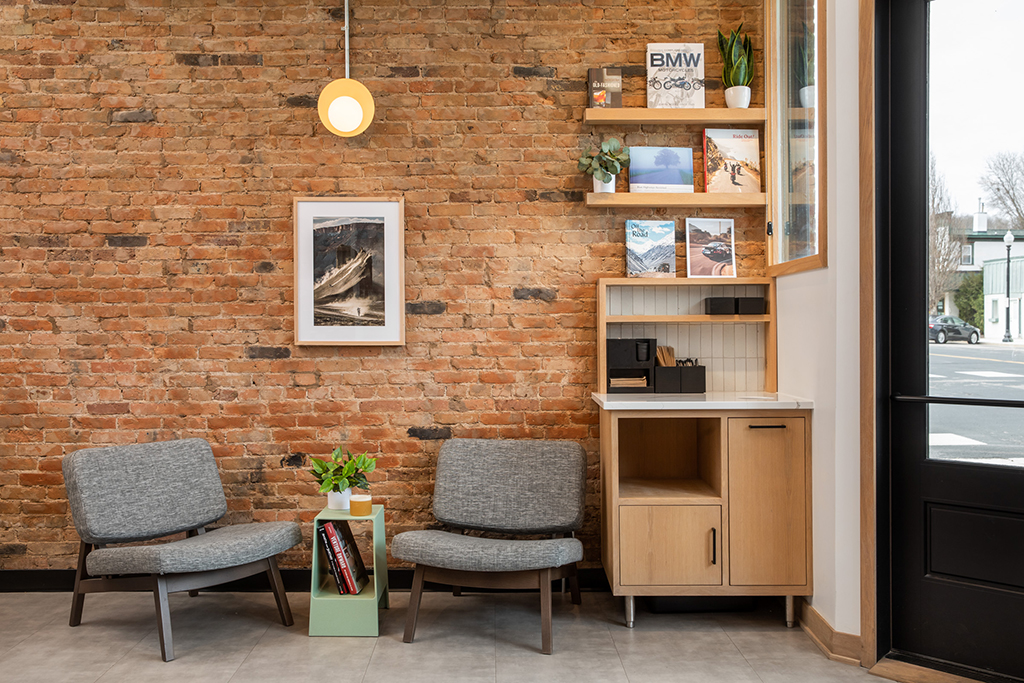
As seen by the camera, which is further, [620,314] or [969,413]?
[620,314]

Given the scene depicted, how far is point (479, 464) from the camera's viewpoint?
3670mm

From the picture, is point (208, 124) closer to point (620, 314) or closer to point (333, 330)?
point (333, 330)

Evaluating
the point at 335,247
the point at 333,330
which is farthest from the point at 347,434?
the point at 335,247

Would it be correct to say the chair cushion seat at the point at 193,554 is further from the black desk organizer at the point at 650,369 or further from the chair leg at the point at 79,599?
the black desk organizer at the point at 650,369

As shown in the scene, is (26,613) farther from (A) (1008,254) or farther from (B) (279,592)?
(A) (1008,254)

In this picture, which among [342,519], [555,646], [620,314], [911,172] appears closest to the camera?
[911,172]

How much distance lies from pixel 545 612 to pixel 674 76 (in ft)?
9.52

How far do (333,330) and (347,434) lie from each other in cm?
59

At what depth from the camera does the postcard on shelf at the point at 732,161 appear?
3895 millimetres

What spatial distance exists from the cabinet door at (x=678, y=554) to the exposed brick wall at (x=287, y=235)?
25.0 inches

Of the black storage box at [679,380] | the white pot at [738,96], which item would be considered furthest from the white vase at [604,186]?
the black storage box at [679,380]

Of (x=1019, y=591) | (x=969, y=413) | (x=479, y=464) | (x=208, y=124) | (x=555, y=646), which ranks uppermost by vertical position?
(x=208, y=124)

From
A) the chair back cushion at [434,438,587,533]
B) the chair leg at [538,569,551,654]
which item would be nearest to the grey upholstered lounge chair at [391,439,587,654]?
the chair back cushion at [434,438,587,533]

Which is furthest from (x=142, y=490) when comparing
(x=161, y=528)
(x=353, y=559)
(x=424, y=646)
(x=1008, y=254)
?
(x=1008, y=254)
